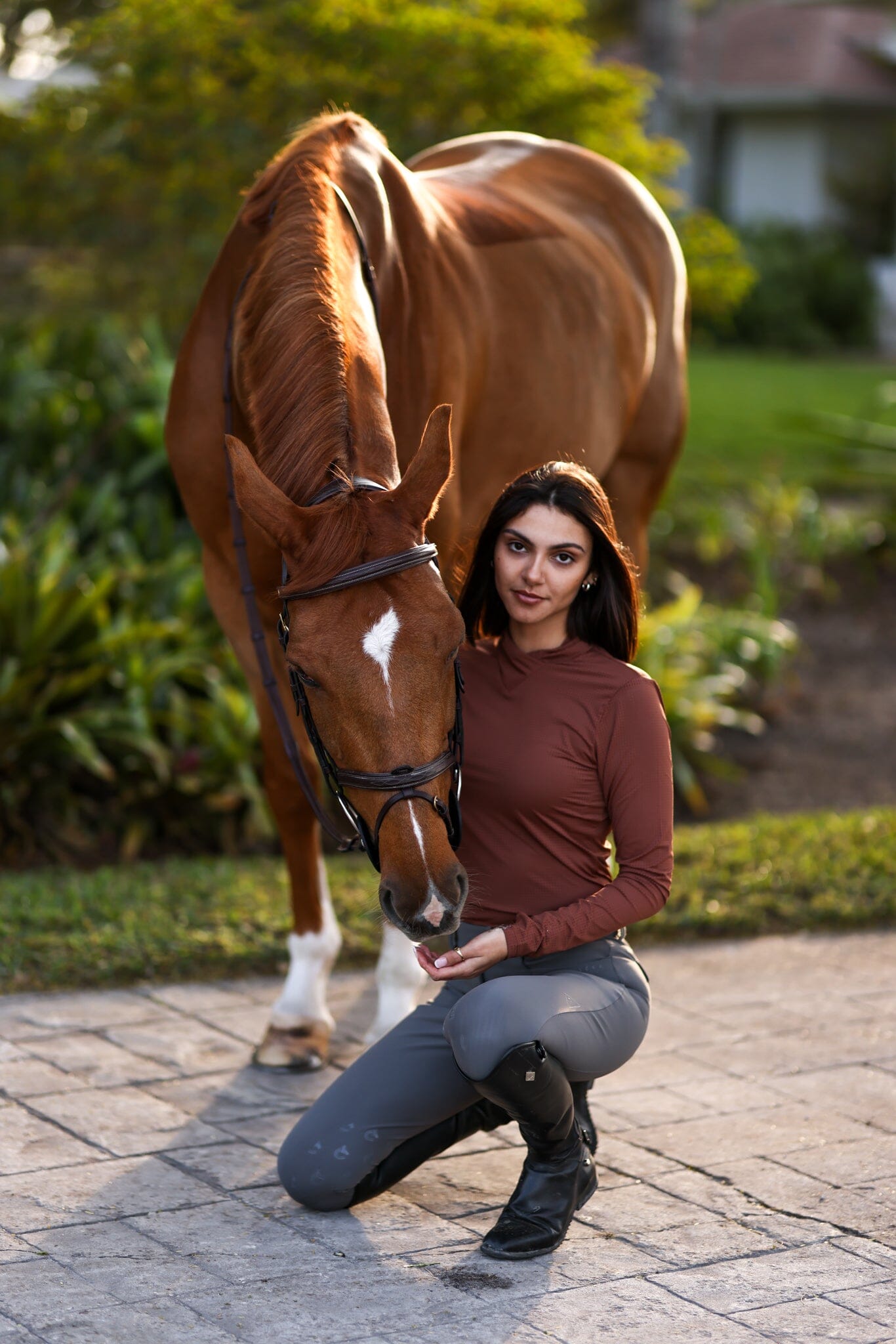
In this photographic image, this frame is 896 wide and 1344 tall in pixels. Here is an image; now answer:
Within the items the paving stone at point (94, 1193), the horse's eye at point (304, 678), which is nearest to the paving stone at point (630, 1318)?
the paving stone at point (94, 1193)

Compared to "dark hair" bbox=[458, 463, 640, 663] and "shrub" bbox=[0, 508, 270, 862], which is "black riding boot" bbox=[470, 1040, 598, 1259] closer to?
"dark hair" bbox=[458, 463, 640, 663]

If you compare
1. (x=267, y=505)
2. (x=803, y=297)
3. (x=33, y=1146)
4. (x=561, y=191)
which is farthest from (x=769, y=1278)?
(x=803, y=297)

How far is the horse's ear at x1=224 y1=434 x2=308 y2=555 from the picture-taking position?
117 inches

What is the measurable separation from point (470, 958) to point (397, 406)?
1.66 metres

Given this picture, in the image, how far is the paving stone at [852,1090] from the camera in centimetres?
390

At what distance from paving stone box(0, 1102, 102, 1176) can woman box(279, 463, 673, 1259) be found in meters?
0.49

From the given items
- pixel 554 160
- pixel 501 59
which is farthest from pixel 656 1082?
pixel 501 59

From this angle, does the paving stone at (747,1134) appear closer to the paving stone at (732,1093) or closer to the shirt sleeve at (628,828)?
the paving stone at (732,1093)

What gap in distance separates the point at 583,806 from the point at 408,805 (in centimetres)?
56

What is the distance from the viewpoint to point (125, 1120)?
12.2ft

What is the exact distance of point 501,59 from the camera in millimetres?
8305

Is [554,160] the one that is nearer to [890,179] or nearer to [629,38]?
[890,179]

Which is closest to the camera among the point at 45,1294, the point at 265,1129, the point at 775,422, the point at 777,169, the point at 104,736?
the point at 45,1294

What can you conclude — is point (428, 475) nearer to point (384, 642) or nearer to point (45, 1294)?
point (384, 642)
